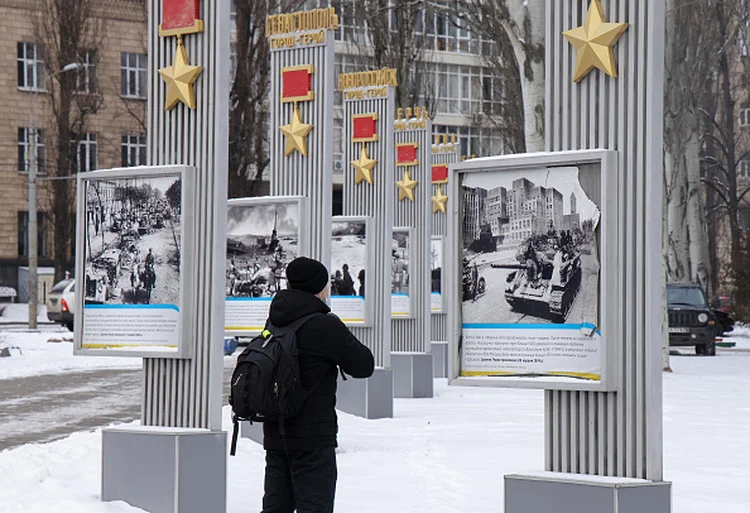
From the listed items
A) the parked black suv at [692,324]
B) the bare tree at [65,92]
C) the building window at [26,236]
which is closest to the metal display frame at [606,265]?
the parked black suv at [692,324]

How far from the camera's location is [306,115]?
1469 centimetres

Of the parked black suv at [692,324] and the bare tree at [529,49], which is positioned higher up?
the bare tree at [529,49]

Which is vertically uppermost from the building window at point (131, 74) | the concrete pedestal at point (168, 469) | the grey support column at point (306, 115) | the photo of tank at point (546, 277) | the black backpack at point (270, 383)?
the building window at point (131, 74)

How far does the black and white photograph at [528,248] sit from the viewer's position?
7.11 meters

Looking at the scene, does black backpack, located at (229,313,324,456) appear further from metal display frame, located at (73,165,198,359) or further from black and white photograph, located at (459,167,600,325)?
metal display frame, located at (73,165,198,359)

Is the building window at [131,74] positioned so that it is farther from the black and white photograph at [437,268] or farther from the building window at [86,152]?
the black and white photograph at [437,268]

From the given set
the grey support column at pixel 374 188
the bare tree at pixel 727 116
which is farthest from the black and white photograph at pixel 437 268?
the bare tree at pixel 727 116

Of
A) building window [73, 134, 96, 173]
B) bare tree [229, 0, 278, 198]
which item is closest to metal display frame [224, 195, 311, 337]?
bare tree [229, 0, 278, 198]

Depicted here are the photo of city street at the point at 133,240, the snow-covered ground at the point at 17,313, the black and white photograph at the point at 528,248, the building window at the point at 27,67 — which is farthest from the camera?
the building window at the point at 27,67

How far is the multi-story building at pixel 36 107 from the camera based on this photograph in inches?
2200

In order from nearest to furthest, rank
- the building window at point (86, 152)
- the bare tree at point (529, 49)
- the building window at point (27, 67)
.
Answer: the bare tree at point (529, 49), the building window at point (86, 152), the building window at point (27, 67)

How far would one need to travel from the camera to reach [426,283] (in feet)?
69.7

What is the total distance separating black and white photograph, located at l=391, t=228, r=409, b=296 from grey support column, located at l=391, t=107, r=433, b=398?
0.15 feet

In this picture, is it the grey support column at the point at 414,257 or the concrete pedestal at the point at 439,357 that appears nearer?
the grey support column at the point at 414,257
